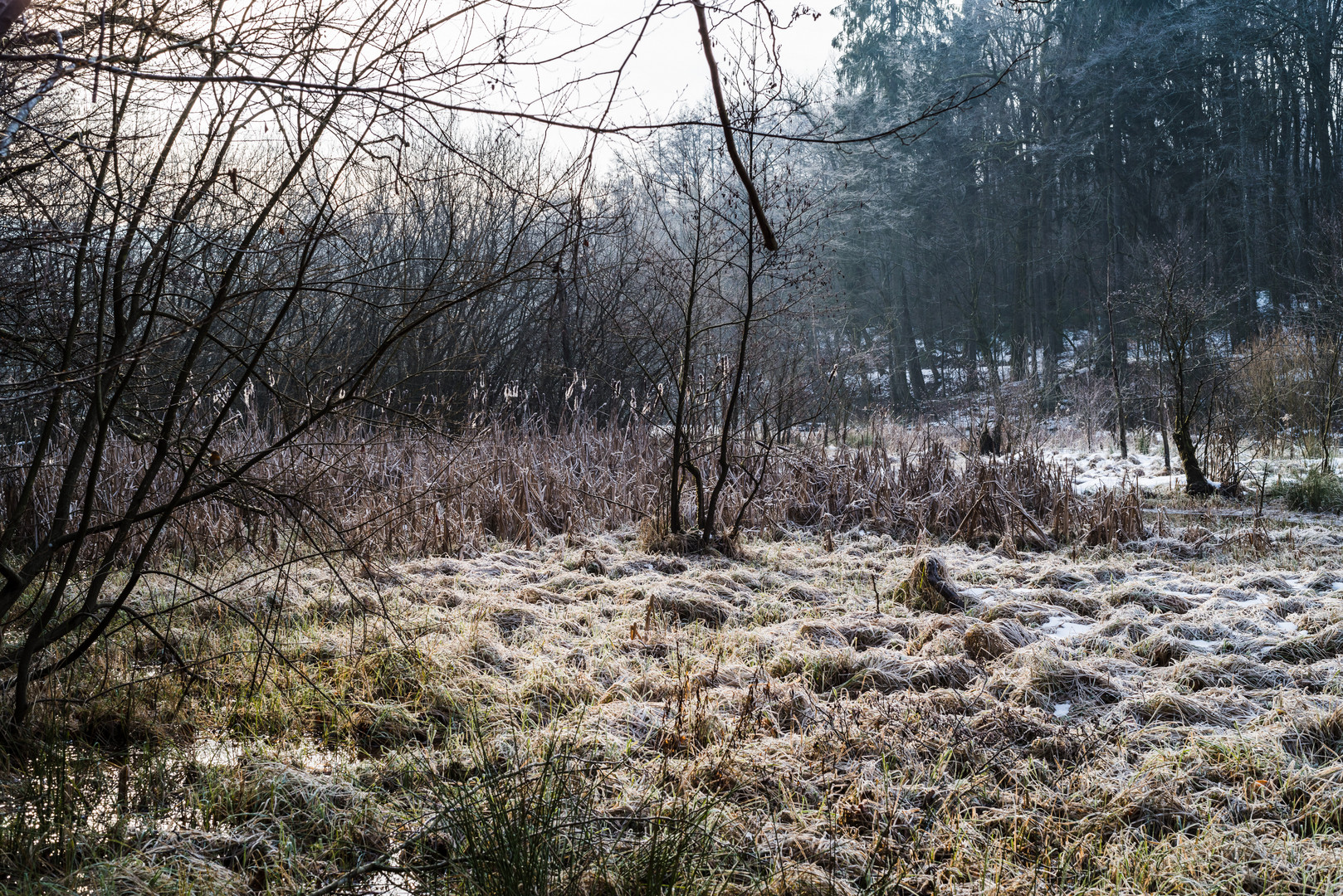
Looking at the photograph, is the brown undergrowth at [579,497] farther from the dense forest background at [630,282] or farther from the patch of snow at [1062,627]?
the patch of snow at [1062,627]

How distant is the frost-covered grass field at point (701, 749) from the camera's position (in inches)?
73.0

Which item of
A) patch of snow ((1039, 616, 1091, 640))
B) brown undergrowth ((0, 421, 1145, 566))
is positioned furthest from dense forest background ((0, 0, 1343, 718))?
patch of snow ((1039, 616, 1091, 640))

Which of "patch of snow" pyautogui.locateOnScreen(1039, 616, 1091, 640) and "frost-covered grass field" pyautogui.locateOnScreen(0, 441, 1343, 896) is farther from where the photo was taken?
"patch of snow" pyautogui.locateOnScreen(1039, 616, 1091, 640)

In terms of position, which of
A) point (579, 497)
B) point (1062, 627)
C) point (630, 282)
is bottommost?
point (1062, 627)

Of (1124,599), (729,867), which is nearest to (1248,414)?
(1124,599)

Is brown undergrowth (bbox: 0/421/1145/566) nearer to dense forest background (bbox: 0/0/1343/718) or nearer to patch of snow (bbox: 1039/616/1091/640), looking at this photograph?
dense forest background (bbox: 0/0/1343/718)

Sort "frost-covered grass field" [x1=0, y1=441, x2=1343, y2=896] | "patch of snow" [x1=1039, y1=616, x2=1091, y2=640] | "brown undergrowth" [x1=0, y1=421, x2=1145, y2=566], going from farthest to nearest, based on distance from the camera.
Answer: "brown undergrowth" [x1=0, y1=421, x2=1145, y2=566]
"patch of snow" [x1=1039, y1=616, x2=1091, y2=640]
"frost-covered grass field" [x1=0, y1=441, x2=1343, y2=896]

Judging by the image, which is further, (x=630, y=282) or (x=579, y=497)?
(x=630, y=282)

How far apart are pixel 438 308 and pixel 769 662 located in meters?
1.98

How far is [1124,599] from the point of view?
169 inches

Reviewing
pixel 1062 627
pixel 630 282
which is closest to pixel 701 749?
pixel 1062 627

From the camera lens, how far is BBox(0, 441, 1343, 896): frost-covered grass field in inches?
73.0

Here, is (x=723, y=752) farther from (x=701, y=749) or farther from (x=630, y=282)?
(x=630, y=282)

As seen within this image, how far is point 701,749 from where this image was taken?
2.47m
